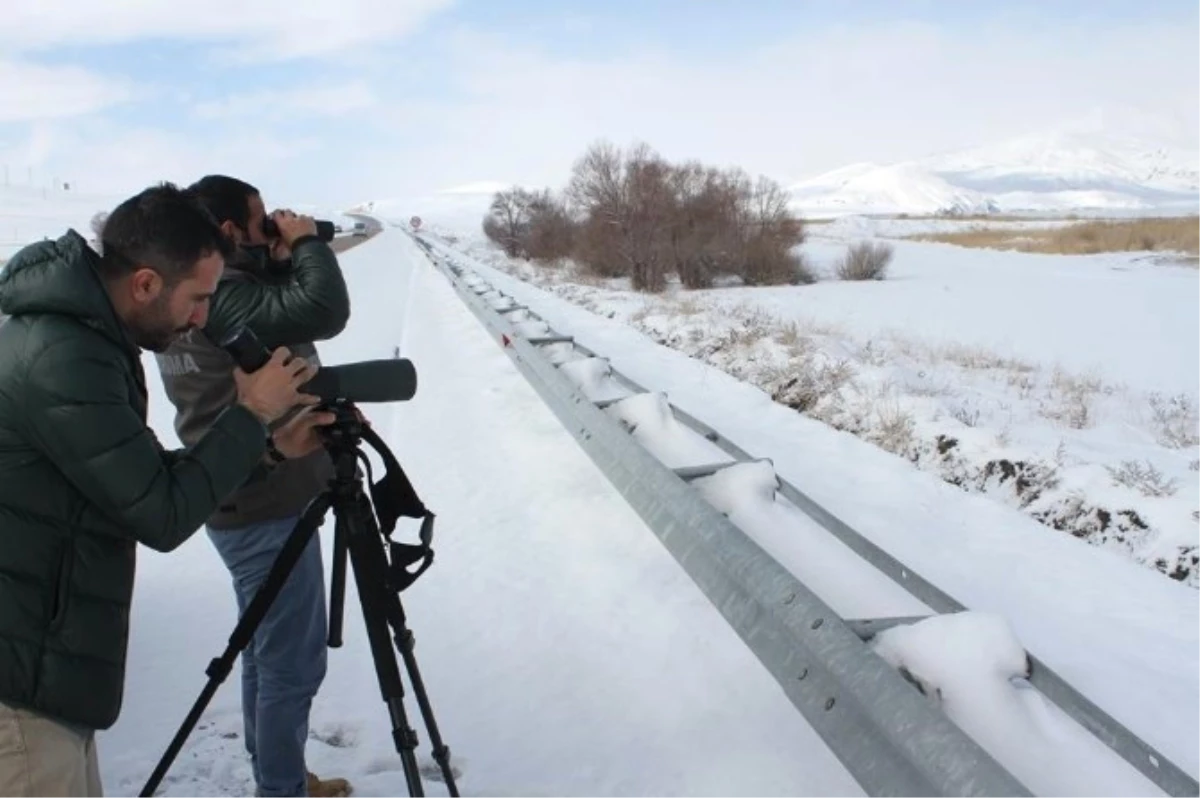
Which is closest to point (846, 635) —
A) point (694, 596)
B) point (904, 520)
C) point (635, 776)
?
point (635, 776)

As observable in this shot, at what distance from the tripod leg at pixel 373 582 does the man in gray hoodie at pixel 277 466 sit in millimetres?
321

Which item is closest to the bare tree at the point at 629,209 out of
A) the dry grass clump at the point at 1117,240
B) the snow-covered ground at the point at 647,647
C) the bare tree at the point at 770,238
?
the bare tree at the point at 770,238

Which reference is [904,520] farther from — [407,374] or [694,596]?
[407,374]

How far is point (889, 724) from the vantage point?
91.1 inches

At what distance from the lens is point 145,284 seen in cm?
194

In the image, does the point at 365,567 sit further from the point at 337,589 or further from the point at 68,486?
the point at 68,486

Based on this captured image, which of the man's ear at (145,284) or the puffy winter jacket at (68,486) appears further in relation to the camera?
the man's ear at (145,284)

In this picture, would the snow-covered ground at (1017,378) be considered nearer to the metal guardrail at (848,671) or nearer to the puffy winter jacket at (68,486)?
the metal guardrail at (848,671)

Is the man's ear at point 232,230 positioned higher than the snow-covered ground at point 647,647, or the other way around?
the man's ear at point 232,230

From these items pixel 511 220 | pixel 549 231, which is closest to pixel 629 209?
pixel 549 231

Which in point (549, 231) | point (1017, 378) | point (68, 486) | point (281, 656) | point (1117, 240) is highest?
point (68, 486)

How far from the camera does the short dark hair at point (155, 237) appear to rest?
75.4 inches

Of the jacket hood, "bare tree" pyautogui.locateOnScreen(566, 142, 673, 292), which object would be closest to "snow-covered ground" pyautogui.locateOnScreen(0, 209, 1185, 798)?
the jacket hood

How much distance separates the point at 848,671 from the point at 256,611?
1619 mm
